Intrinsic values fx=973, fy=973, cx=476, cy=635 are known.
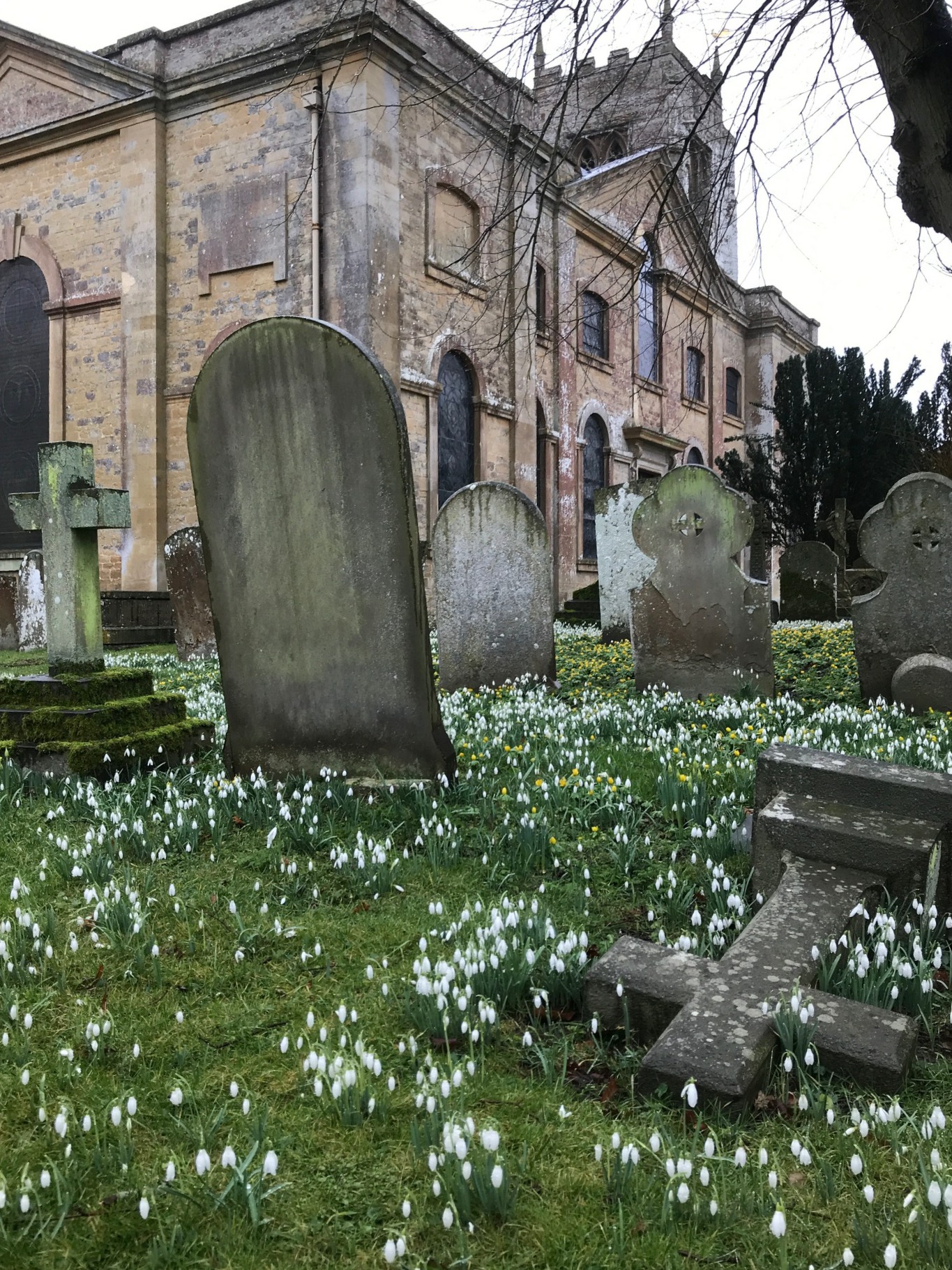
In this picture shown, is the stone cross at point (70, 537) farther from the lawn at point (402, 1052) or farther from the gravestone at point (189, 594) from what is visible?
the gravestone at point (189, 594)

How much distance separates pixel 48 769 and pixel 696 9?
14.9 feet

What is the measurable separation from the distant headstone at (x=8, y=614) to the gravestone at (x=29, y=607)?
6 centimetres

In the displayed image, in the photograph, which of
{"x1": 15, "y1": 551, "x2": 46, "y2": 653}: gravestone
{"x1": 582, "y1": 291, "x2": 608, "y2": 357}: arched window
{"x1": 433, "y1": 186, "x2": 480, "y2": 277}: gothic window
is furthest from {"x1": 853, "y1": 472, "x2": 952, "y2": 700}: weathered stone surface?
{"x1": 582, "y1": 291, "x2": 608, "y2": 357}: arched window

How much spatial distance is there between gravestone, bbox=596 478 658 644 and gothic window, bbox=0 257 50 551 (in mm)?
12705

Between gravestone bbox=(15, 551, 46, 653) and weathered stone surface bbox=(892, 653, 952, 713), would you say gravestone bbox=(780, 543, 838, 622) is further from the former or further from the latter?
gravestone bbox=(15, 551, 46, 653)

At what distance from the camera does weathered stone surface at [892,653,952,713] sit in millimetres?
6586

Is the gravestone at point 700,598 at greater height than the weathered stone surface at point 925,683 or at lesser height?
greater

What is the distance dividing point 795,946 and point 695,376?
102ft

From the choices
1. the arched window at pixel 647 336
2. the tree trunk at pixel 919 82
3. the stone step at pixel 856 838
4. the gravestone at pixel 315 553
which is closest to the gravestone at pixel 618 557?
the tree trunk at pixel 919 82

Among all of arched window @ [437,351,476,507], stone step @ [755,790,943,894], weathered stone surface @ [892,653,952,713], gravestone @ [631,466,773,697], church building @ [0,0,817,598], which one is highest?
church building @ [0,0,817,598]

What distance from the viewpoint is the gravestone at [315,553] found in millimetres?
4383

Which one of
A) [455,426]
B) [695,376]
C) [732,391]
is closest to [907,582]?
[455,426]

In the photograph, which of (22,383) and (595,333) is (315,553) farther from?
(595,333)

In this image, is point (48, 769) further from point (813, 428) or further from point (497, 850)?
point (813, 428)
